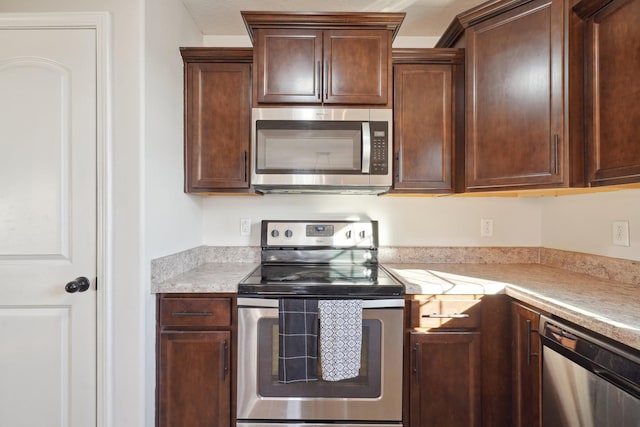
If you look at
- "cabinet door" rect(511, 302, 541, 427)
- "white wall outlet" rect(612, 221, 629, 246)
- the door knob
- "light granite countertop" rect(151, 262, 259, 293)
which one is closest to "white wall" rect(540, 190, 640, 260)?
"white wall outlet" rect(612, 221, 629, 246)

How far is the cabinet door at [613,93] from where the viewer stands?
3.93ft

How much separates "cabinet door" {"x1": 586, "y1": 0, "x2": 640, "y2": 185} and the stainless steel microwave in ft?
2.87

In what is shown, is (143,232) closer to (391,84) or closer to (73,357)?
(73,357)

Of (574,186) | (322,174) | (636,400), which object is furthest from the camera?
(322,174)

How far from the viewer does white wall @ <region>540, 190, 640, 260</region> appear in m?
1.53

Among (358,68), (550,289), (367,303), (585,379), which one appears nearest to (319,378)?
(367,303)

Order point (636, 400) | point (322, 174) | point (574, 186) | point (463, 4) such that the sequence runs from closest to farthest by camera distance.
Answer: point (636, 400) → point (574, 186) → point (322, 174) → point (463, 4)

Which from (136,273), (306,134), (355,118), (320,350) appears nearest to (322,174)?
(306,134)

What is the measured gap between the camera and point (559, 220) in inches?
79.3

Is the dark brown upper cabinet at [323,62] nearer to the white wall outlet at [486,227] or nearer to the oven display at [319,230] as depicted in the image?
the oven display at [319,230]

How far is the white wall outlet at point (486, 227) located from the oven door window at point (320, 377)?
112 centimetres

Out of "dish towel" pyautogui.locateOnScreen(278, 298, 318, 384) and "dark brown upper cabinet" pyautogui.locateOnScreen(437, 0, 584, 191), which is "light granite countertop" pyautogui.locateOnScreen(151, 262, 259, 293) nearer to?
"dish towel" pyautogui.locateOnScreen(278, 298, 318, 384)

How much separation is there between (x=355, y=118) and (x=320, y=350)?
47.4 inches

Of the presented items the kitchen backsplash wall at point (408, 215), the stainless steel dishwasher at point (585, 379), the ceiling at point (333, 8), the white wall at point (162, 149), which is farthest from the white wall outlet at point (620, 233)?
the white wall at point (162, 149)
